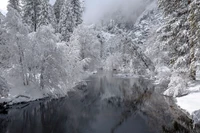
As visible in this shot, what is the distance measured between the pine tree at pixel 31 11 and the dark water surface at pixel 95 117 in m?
24.8

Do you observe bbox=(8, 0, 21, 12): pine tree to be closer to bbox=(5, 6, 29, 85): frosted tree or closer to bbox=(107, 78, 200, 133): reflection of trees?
bbox=(5, 6, 29, 85): frosted tree

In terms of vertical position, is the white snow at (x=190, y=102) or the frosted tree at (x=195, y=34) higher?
the frosted tree at (x=195, y=34)

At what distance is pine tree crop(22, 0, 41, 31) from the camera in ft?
140

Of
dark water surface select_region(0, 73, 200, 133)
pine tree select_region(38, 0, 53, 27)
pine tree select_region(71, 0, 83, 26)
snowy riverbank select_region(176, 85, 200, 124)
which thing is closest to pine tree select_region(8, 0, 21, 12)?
pine tree select_region(38, 0, 53, 27)

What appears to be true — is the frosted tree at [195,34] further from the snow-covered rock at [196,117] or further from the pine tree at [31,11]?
the pine tree at [31,11]

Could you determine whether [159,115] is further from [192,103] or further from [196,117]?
[196,117]

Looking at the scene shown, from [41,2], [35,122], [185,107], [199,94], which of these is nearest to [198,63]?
[199,94]

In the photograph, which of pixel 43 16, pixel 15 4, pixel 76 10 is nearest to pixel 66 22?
pixel 76 10

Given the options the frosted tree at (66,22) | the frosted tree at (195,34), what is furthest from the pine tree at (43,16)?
the frosted tree at (195,34)

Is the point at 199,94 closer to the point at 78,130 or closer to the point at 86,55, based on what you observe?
the point at 78,130

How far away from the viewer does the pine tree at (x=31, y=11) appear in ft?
140

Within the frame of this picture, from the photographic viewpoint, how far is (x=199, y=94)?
18422mm

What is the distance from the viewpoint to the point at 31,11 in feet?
140

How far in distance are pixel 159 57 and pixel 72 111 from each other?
19.2 metres
